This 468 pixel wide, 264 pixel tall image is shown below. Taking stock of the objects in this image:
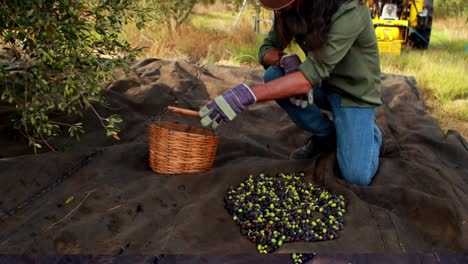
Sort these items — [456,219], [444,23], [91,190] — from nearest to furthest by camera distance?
[456,219], [91,190], [444,23]

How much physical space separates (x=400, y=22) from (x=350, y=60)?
477cm

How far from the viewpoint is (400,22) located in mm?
7016

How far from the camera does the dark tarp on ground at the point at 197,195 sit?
2.13m

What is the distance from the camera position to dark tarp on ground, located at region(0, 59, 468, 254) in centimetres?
213

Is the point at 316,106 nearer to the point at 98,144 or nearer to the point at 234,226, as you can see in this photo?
the point at 234,226

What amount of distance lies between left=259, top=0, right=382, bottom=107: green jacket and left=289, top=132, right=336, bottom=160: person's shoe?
386 mm

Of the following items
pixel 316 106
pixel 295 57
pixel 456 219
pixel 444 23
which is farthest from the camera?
pixel 444 23

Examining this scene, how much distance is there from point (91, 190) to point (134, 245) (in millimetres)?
587

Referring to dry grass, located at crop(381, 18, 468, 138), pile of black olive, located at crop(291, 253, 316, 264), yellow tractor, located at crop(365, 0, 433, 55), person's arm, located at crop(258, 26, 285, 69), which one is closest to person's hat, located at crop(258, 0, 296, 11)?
person's arm, located at crop(258, 26, 285, 69)

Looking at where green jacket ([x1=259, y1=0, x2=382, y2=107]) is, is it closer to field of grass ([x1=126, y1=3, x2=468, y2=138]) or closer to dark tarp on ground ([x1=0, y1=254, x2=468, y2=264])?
dark tarp on ground ([x1=0, y1=254, x2=468, y2=264])

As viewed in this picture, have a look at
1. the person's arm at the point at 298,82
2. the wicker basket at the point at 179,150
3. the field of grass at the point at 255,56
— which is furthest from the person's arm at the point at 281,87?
the field of grass at the point at 255,56

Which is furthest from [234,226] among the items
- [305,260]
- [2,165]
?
[2,165]

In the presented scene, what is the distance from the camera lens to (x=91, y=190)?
2.54m

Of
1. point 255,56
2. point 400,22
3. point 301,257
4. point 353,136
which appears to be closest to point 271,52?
point 353,136
